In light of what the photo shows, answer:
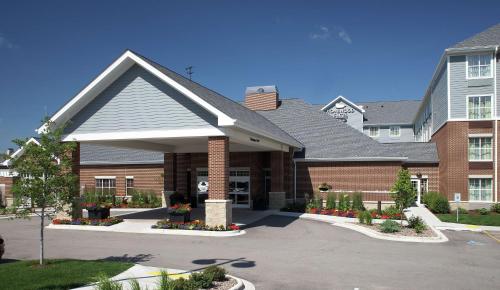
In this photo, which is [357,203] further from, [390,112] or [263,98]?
[390,112]

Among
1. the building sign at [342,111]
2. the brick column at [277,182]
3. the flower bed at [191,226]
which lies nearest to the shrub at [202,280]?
the flower bed at [191,226]

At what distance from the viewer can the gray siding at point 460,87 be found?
2812 centimetres

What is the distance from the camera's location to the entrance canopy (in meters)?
18.3

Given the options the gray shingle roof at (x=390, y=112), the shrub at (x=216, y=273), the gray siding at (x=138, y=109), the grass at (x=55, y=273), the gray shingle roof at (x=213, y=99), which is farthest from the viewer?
the gray shingle roof at (x=390, y=112)

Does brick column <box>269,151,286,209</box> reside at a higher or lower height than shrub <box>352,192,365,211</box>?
higher

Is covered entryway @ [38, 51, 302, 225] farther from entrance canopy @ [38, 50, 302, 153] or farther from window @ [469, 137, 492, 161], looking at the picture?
window @ [469, 137, 492, 161]

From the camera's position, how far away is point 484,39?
94.9 ft

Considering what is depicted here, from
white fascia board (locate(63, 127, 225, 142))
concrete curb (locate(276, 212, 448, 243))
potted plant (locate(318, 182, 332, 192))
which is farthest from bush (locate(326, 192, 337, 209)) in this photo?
white fascia board (locate(63, 127, 225, 142))

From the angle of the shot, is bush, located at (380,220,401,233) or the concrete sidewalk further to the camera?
the concrete sidewalk

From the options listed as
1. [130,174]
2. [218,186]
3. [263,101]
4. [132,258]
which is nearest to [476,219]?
[218,186]

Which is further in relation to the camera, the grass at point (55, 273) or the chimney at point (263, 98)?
the chimney at point (263, 98)

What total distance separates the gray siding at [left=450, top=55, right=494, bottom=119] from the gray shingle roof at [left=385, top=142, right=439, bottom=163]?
15.6ft

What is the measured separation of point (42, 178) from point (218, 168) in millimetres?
7835

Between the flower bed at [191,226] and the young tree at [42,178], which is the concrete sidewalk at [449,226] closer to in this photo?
the flower bed at [191,226]
